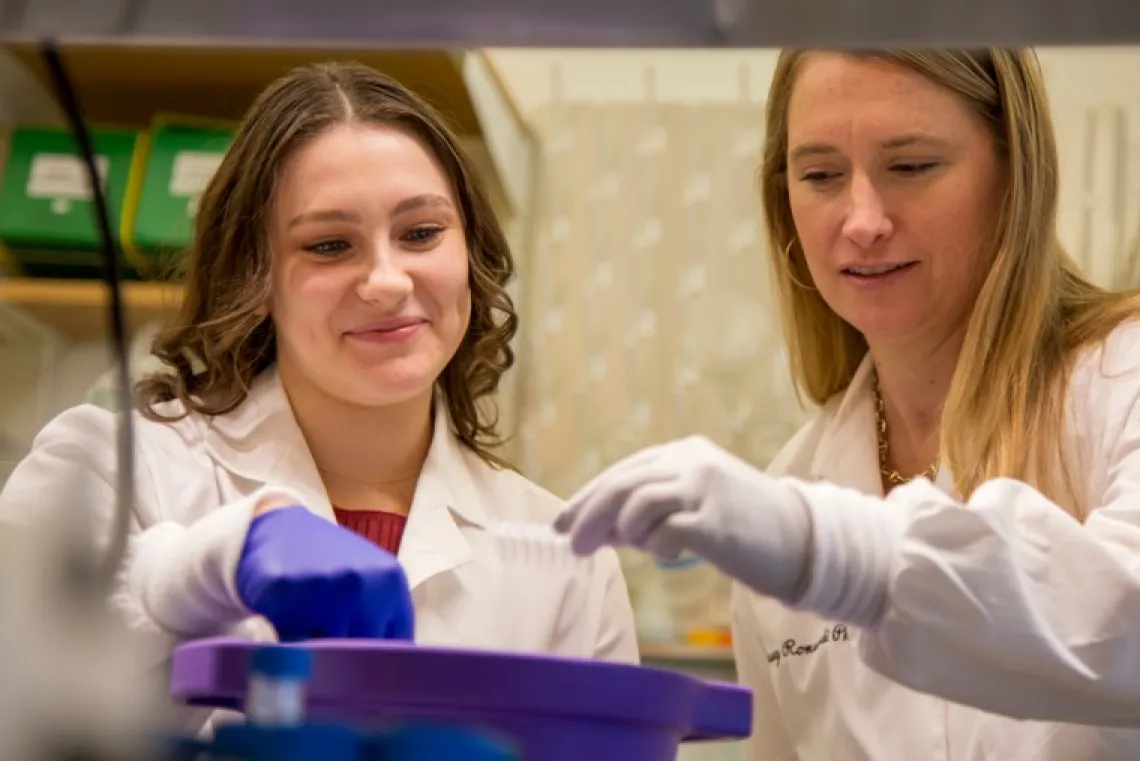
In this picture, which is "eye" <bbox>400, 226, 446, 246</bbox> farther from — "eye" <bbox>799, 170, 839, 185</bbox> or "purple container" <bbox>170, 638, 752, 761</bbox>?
"purple container" <bbox>170, 638, 752, 761</bbox>

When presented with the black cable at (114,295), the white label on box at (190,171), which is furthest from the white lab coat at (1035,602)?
the white label on box at (190,171)

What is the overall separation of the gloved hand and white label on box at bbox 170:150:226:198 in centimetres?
138

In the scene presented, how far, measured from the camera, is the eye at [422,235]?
45.9 inches

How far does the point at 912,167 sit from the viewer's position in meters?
1.09

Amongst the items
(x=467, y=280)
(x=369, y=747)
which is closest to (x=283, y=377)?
(x=467, y=280)

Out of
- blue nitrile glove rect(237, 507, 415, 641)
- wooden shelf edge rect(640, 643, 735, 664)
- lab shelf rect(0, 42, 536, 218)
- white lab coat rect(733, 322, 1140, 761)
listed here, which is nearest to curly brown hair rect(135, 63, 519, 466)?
lab shelf rect(0, 42, 536, 218)

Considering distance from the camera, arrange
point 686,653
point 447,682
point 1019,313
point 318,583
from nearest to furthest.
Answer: point 447,682 → point 318,583 → point 1019,313 → point 686,653

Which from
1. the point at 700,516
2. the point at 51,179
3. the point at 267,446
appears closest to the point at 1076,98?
the point at 267,446

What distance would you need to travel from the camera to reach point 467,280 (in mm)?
1213

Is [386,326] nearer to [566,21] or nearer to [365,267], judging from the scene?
[365,267]

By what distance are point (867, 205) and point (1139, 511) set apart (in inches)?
15.0

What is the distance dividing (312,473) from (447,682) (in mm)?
649

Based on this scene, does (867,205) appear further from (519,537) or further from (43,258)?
(43,258)

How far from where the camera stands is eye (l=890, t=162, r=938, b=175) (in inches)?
42.7
